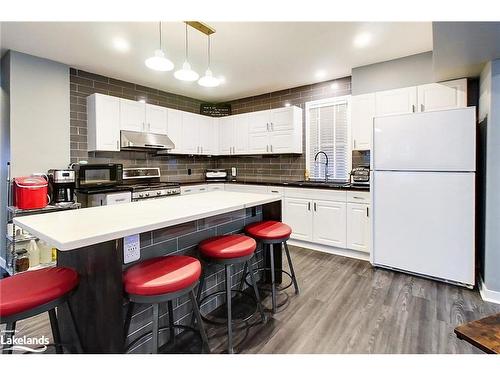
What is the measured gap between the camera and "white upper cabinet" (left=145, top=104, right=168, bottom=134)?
13.4 ft

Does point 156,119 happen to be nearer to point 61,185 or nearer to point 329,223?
point 61,185

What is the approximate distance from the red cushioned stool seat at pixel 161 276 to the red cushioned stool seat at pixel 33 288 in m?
0.25

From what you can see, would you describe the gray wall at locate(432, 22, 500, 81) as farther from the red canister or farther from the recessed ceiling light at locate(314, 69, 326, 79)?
the red canister

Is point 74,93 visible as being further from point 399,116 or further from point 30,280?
point 399,116

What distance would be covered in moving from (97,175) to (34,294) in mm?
2712

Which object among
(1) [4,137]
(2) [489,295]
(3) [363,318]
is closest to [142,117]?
(1) [4,137]

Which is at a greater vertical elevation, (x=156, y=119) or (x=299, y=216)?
(x=156, y=119)

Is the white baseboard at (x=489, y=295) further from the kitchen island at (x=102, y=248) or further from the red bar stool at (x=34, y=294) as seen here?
the red bar stool at (x=34, y=294)

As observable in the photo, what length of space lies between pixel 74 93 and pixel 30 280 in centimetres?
319

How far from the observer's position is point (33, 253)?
2844 mm

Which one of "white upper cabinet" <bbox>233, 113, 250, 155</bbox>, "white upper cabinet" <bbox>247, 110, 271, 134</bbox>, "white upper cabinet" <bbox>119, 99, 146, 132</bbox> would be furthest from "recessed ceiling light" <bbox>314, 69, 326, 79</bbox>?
"white upper cabinet" <bbox>119, 99, 146, 132</bbox>

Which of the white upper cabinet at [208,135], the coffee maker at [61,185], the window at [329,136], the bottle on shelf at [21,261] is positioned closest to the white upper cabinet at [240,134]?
the white upper cabinet at [208,135]

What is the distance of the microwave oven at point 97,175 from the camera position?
3293mm

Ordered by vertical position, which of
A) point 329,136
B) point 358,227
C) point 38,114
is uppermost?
point 38,114
